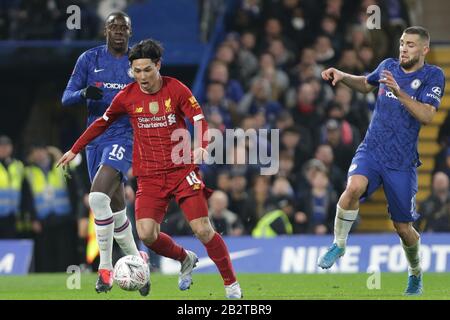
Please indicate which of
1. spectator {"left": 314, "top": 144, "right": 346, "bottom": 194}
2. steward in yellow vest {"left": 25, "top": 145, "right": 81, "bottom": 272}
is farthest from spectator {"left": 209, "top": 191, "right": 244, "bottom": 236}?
steward in yellow vest {"left": 25, "top": 145, "right": 81, "bottom": 272}

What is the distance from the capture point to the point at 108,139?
487 inches

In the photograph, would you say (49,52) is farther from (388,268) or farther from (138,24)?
(388,268)

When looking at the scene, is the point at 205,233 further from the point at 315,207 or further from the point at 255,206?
the point at 315,207

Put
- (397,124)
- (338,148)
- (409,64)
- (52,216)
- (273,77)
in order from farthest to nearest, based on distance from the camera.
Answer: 1. (273,77)
2. (52,216)
3. (338,148)
4. (397,124)
5. (409,64)

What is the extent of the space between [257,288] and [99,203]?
6.54 feet

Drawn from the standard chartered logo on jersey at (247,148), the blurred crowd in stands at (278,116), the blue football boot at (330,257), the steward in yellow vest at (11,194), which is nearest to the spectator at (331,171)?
the blurred crowd in stands at (278,116)

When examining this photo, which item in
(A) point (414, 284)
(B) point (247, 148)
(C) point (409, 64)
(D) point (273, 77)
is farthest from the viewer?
(D) point (273, 77)

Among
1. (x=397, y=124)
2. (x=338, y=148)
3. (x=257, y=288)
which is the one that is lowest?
(x=257, y=288)

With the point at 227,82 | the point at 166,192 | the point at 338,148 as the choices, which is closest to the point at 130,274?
the point at 166,192

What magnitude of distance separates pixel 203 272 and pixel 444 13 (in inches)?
338

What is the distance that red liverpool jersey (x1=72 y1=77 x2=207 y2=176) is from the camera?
11133 millimetres

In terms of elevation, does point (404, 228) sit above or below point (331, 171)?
above

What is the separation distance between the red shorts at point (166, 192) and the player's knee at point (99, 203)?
82 cm

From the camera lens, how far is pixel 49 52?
2100cm
